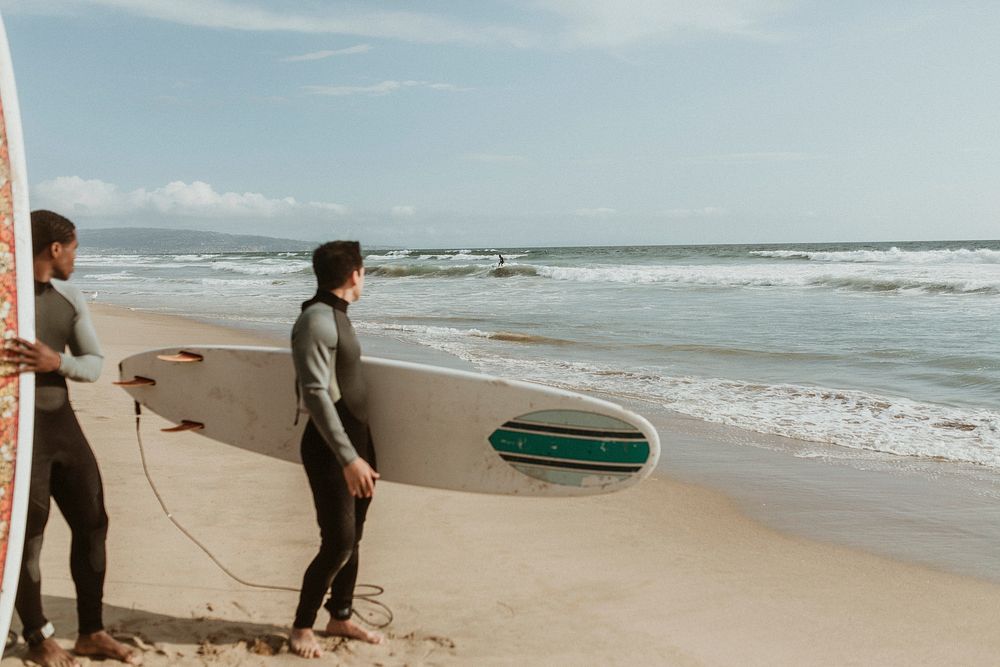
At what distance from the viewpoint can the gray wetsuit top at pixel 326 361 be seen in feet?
7.86

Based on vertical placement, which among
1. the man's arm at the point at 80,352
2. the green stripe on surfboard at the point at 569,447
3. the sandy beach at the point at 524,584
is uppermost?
the man's arm at the point at 80,352

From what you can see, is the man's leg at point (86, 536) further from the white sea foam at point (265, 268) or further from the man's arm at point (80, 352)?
the white sea foam at point (265, 268)

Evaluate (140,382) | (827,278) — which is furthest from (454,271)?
(140,382)

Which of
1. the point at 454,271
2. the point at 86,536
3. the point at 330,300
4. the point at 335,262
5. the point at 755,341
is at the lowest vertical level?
the point at 755,341

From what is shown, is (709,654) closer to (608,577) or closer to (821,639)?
(821,639)

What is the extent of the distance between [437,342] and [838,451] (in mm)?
6665

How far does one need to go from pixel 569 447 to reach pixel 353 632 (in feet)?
3.14

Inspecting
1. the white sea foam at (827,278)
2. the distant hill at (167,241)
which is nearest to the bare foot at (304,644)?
the white sea foam at (827,278)

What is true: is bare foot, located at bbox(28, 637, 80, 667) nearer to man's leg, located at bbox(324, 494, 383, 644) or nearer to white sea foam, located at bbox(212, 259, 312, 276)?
man's leg, located at bbox(324, 494, 383, 644)

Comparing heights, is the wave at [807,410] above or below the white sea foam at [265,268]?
below

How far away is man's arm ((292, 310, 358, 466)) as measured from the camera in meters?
2.39

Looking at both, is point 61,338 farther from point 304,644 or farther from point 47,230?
point 304,644

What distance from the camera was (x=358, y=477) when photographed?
7.96ft

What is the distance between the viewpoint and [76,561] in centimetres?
255
